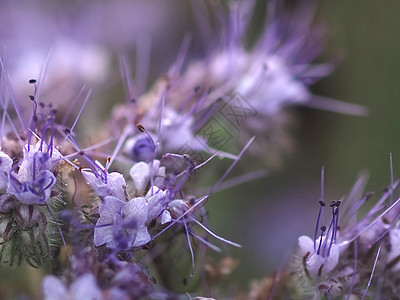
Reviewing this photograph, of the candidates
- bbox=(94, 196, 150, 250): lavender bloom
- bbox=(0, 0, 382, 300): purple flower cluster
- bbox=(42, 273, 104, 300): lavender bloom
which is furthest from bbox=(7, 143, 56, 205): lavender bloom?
bbox=(42, 273, 104, 300): lavender bloom

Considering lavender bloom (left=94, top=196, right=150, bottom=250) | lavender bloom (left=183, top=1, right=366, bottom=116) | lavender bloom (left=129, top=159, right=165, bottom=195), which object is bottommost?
lavender bloom (left=94, top=196, right=150, bottom=250)

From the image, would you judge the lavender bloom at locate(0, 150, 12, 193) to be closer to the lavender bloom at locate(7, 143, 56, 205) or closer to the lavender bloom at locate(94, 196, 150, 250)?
the lavender bloom at locate(7, 143, 56, 205)

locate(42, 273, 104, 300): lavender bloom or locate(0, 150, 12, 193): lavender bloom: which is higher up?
locate(0, 150, 12, 193): lavender bloom

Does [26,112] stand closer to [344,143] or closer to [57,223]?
[57,223]

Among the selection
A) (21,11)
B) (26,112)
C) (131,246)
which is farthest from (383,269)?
(21,11)

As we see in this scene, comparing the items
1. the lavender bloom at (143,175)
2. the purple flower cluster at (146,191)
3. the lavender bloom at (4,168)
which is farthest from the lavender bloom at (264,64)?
the lavender bloom at (4,168)

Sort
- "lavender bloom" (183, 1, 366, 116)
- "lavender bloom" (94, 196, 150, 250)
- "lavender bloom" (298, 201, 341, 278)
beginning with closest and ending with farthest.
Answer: "lavender bloom" (94, 196, 150, 250), "lavender bloom" (298, 201, 341, 278), "lavender bloom" (183, 1, 366, 116)

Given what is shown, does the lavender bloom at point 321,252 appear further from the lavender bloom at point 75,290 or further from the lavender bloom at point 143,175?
the lavender bloom at point 75,290

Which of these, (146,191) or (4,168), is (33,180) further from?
(146,191)

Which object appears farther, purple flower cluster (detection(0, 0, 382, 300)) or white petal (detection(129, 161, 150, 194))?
white petal (detection(129, 161, 150, 194))
